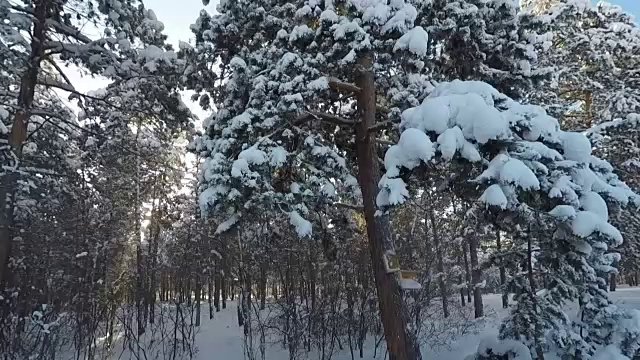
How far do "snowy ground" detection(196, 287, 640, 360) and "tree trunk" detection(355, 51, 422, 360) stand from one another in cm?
307

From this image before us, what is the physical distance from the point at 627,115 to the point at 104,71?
10.5m

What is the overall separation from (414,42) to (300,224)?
8.32 ft

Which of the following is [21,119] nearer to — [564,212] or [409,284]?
[409,284]

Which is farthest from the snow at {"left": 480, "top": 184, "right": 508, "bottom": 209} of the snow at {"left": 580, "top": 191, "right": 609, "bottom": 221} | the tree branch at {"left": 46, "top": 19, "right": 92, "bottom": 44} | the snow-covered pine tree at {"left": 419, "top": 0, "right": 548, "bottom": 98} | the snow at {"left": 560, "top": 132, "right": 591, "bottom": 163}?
the tree branch at {"left": 46, "top": 19, "right": 92, "bottom": 44}

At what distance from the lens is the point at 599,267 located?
5809 mm

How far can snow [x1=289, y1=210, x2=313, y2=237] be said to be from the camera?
18.3 ft

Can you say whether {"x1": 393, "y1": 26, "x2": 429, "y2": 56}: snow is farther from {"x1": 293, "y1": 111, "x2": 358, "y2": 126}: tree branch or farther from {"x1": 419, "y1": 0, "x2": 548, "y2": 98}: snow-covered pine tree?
{"x1": 293, "y1": 111, "x2": 358, "y2": 126}: tree branch

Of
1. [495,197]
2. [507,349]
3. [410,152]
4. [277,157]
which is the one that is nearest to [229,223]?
[277,157]

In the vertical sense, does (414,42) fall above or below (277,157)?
above

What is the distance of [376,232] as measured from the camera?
21.3ft

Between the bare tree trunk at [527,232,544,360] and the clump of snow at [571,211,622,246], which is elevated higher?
the clump of snow at [571,211,622,246]

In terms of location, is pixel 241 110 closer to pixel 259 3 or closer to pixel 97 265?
pixel 259 3

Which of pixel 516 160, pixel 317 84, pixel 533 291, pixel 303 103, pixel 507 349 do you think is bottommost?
pixel 507 349

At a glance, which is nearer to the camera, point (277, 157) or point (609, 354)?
point (277, 157)
